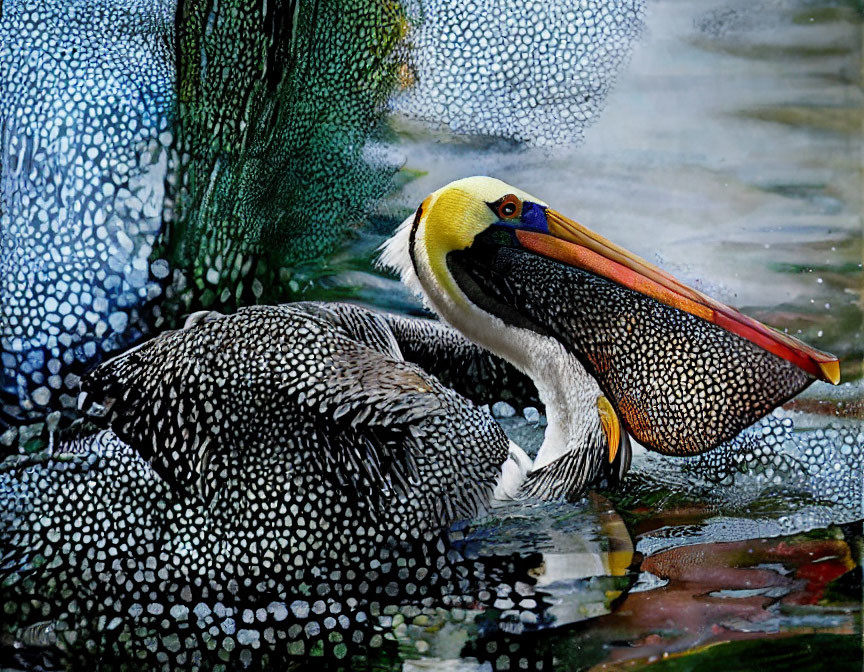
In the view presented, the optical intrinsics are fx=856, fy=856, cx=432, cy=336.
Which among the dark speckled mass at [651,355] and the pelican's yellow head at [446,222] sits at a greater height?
the pelican's yellow head at [446,222]


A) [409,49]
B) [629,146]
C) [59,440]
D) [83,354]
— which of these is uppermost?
[409,49]

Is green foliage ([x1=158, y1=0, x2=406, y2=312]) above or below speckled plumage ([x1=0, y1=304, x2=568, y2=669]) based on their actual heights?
above

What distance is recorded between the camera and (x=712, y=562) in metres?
1.80

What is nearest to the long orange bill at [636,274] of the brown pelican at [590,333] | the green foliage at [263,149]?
the brown pelican at [590,333]

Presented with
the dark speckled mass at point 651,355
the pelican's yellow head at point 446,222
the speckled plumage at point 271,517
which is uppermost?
the pelican's yellow head at point 446,222

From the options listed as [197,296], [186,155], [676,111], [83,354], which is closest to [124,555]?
[83,354]

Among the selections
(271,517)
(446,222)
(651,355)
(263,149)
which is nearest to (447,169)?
(446,222)

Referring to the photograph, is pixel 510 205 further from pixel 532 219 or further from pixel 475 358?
pixel 475 358

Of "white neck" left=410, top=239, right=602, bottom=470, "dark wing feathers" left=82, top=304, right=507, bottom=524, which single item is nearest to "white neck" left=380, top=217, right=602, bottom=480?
"white neck" left=410, top=239, right=602, bottom=470

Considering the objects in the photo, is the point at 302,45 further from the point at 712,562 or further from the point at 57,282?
the point at 712,562

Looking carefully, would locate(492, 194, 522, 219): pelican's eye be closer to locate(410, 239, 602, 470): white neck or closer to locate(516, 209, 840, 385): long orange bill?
locate(516, 209, 840, 385): long orange bill

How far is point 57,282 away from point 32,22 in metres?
0.56

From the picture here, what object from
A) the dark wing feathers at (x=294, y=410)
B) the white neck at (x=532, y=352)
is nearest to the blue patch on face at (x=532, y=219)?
the white neck at (x=532, y=352)

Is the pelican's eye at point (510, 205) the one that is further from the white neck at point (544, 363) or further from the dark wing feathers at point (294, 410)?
the dark wing feathers at point (294, 410)
